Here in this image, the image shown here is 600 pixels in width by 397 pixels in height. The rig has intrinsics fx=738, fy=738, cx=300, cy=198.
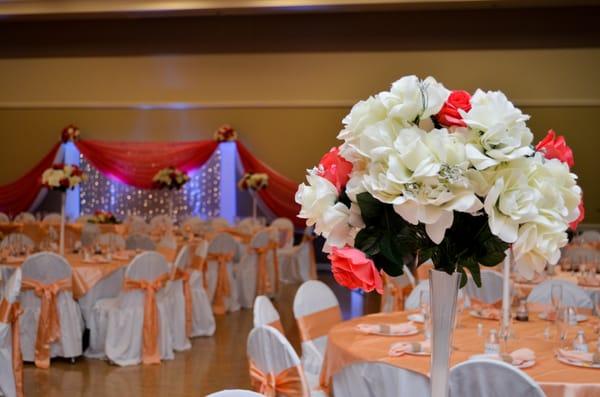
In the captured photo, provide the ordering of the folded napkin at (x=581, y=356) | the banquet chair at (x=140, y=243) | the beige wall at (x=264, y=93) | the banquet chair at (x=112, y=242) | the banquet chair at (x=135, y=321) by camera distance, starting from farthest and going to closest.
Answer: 1. the beige wall at (x=264, y=93)
2. the banquet chair at (x=140, y=243)
3. the banquet chair at (x=112, y=242)
4. the banquet chair at (x=135, y=321)
5. the folded napkin at (x=581, y=356)

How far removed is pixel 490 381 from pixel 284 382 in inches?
34.7

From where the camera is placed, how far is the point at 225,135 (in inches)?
487

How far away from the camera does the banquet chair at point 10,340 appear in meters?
4.46

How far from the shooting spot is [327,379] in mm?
3488

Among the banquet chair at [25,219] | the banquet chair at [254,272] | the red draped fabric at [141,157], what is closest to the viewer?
the banquet chair at [254,272]

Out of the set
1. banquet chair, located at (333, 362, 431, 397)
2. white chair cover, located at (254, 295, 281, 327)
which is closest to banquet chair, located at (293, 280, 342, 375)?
white chair cover, located at (254, 295, 281, 327)

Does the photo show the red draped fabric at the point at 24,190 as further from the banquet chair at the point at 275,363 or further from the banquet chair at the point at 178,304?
the banquet chair at the point at 275,363

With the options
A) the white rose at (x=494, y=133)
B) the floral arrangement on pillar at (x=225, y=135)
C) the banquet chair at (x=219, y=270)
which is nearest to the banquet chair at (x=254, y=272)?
the banquet chair at (x=219, y=270)

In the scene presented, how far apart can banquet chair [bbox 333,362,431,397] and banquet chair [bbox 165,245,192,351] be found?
4.10 meters

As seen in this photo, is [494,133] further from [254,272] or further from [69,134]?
[69,134]

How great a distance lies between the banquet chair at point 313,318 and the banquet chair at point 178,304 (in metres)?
2.39

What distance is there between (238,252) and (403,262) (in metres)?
7.36

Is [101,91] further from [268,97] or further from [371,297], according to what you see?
[371,297]

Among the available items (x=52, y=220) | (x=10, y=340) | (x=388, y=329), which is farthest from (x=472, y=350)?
(x=52, y=220)
